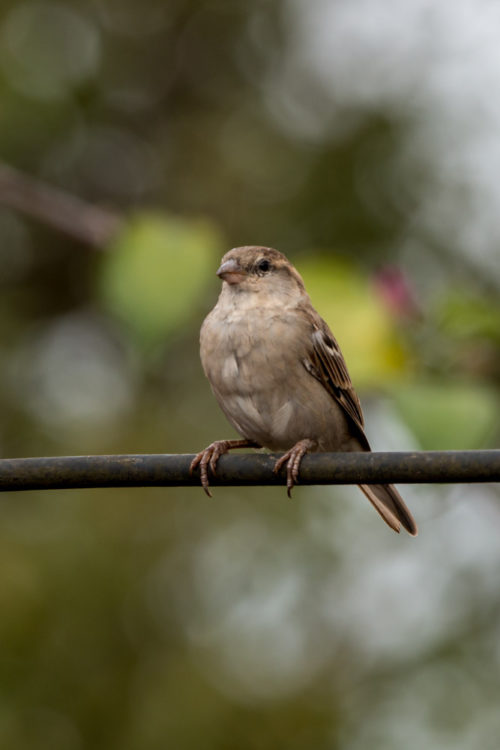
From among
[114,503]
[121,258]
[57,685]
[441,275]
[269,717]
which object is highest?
[441,275]

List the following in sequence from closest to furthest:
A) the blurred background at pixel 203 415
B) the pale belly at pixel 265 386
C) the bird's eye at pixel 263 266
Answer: the pale belly at pixel 265 386, the bird's eye at pixel 263 266, the blurred background at pixel 203 415

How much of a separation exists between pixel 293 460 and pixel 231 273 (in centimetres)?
117

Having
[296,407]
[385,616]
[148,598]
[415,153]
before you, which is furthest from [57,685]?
[415,153]

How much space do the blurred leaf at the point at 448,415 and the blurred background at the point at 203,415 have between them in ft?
6.42

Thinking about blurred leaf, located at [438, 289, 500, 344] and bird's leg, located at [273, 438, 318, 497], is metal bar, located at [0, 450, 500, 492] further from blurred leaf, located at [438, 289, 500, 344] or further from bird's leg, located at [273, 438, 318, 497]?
blurred leaf, located at [438, 289, 500, 344]

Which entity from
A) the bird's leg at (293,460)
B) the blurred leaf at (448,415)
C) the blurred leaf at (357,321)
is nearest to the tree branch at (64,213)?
the blurred leaf at (357,321)

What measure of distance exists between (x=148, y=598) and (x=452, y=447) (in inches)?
188

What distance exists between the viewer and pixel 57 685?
654 centimetres

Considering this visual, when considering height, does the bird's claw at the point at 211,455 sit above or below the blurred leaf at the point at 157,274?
below

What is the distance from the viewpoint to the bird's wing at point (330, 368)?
4.16m

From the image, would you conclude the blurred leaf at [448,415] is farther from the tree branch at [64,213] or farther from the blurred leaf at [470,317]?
the tree branch at [64,213]

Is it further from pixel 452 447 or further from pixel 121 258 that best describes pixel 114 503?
pixel 452 447

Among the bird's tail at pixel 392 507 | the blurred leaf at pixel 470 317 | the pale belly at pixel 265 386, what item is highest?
the pale belly at pixel 265 386

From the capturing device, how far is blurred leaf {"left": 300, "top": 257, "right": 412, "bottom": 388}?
10.3 feet
